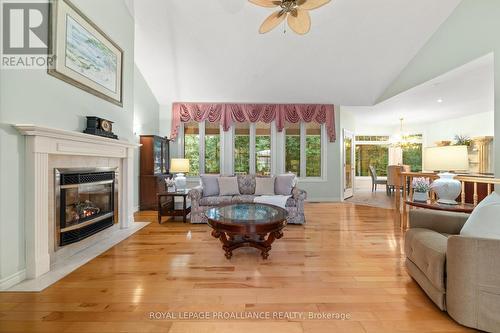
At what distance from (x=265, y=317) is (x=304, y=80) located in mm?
5098

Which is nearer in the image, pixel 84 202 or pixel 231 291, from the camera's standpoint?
pixel 231 291

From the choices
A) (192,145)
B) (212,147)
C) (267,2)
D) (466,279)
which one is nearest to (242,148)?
(212,147)

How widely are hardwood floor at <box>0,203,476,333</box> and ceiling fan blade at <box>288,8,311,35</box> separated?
117 inches

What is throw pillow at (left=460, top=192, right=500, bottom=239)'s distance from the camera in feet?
5.09

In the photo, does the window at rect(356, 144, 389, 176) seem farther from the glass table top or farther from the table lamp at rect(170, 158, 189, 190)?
the glass table top

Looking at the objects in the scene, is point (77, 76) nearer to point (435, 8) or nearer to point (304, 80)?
point (304, 80)

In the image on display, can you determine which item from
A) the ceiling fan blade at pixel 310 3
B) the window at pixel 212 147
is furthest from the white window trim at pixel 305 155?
the ceiling fan blade at pixel 310 3

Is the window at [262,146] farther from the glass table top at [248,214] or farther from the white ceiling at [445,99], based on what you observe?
the glass table top at [248,214]

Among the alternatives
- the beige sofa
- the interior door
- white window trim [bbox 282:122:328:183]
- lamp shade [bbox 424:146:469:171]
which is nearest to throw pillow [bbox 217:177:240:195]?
white window trim [bbox 282:122:328:183]

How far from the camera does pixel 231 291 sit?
197cm

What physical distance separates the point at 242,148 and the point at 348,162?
3.33 m

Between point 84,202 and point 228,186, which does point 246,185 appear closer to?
point 228,186

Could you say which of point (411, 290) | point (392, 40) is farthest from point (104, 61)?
point (392, 40)

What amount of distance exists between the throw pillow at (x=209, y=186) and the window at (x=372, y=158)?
697 centimetres
